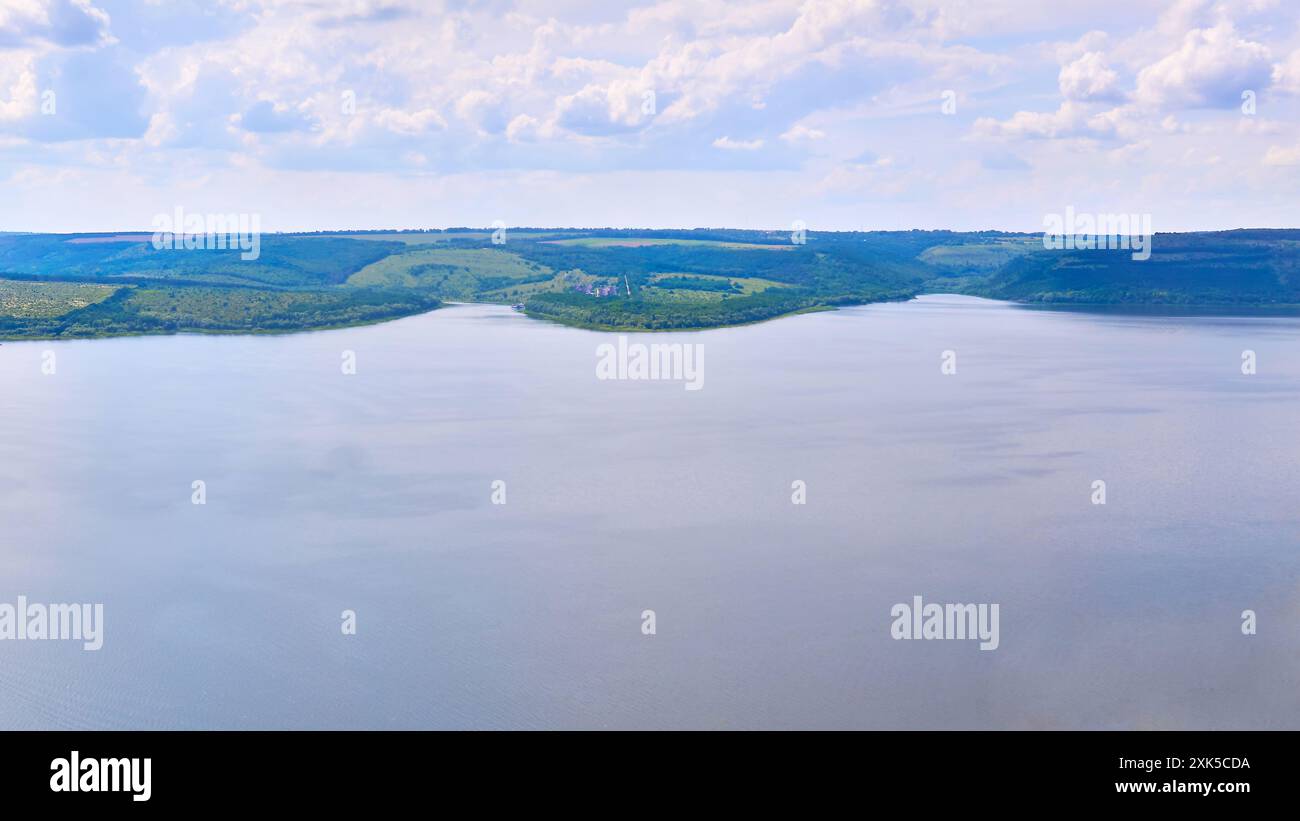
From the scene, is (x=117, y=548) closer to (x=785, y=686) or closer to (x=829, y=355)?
(x=785, y=686)

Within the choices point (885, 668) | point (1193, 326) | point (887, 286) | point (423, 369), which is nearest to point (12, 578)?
point (885, 668)

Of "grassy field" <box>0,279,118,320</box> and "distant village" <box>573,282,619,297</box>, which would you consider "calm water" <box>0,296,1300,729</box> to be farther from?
"distant village" <box>573,282,619,297</box>

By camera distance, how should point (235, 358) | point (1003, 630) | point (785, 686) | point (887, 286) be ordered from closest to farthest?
1. point (785, 686)
2. point (1003, 630)
3. point (235, 358)
4. point (887, 286)

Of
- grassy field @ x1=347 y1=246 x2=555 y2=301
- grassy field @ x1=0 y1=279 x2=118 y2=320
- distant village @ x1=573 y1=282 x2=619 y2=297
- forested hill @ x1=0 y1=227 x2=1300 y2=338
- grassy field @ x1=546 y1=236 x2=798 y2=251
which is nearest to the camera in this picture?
grassy field @ x1=0 y1=279 x2=118 y2=320

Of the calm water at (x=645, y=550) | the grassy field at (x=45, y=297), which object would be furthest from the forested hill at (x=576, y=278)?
the calm water at (x=645, y=550)

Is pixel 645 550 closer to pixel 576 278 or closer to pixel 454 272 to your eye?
pixel 576 278

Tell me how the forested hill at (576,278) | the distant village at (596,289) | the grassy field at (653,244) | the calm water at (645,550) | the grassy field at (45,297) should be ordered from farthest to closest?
the grassy field at (653,244)
the distant village at (596,289)
the forested hill at (576,278)
the grassy field at (45,297)
the calm water at (645,550)

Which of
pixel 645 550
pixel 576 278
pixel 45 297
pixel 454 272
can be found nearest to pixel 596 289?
pixel 576 278

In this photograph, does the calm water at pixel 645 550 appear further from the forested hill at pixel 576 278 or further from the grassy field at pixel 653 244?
the grassy field at pixel 653 244

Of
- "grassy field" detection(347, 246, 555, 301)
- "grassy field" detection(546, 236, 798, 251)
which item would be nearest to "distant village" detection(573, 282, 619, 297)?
"grassy field" detection(347, 246, 555, 301)
